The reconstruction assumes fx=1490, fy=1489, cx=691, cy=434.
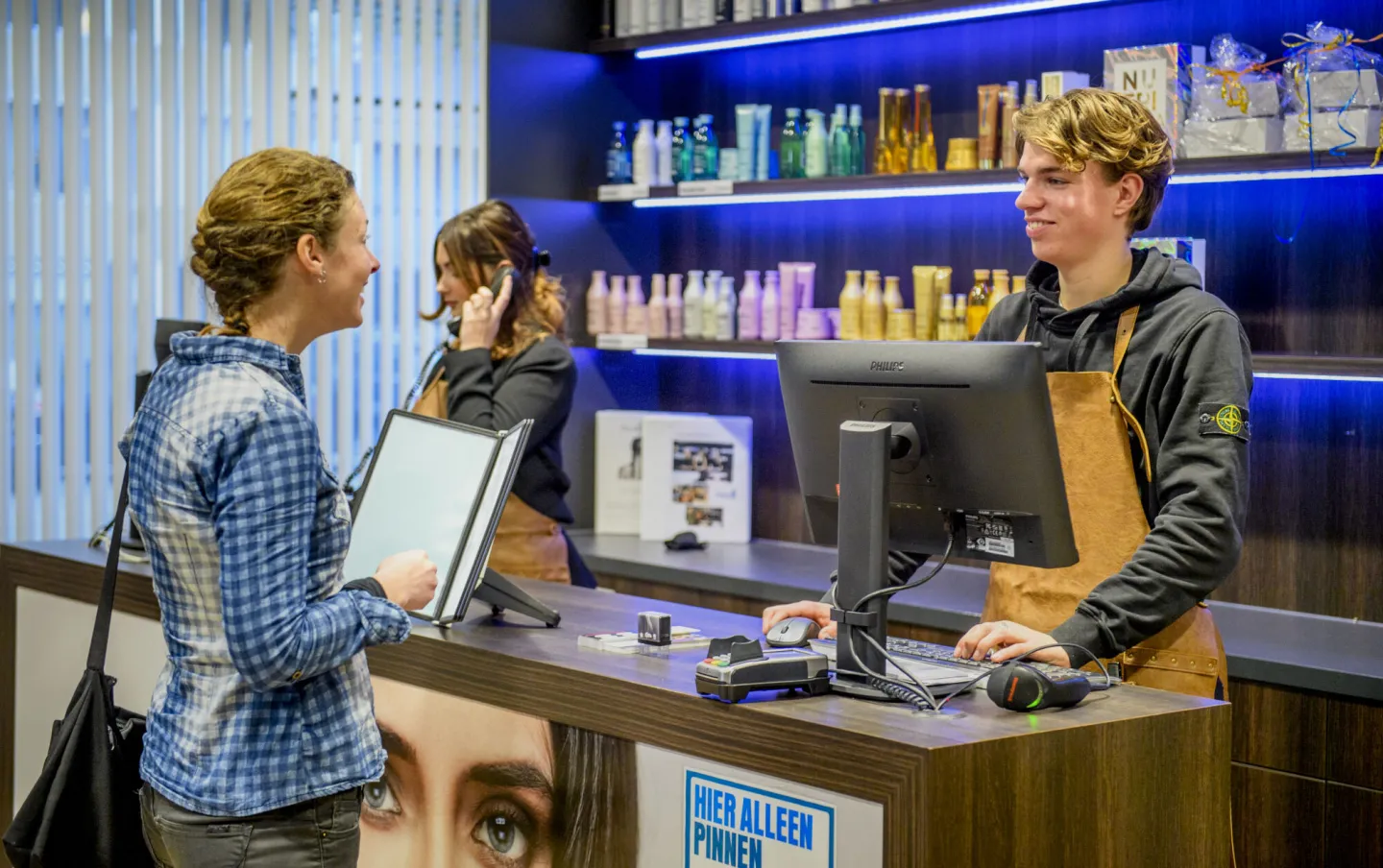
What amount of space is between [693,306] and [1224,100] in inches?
68.6

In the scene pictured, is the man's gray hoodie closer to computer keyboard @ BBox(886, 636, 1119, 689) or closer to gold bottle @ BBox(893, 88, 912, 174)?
computer keyboard @ BBox(886, 636, 1119, 689)

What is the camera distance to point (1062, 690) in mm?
1860

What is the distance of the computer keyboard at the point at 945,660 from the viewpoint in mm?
1984

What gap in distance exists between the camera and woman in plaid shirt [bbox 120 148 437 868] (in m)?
1.62

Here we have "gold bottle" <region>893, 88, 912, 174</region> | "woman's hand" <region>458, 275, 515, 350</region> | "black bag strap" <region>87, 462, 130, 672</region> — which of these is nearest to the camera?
"black bag strap" <region>87, 462, 130, 672</region>

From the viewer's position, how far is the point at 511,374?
3.41 meters

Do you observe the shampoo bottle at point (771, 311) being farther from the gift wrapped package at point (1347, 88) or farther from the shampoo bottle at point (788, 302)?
the gift wrapped package at point (1347, 88)

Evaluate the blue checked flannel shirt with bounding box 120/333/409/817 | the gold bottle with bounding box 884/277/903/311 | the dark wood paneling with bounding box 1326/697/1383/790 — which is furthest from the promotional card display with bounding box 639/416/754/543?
the blue checked flannel shirt with bounding box 120/333/409/817

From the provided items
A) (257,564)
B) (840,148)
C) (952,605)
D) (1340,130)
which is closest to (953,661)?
(257,564)

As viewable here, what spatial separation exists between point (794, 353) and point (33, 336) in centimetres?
297

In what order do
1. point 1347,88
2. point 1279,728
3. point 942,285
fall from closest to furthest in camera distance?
point 1279,728 < point 1347,88 < point 942,285

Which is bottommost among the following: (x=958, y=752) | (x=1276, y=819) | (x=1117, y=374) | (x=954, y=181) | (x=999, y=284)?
(x=1276, y=819)

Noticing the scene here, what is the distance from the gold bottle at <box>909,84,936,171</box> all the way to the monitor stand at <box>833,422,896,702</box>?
234 cm

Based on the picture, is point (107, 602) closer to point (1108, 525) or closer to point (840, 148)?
point (1108, 525)
